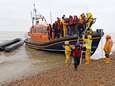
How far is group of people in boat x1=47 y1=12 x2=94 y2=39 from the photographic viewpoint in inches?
666

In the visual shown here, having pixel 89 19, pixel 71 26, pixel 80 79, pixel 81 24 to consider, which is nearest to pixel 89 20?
pixel 89 19

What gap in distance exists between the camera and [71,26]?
59.6 ft

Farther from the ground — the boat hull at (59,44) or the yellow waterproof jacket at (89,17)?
the yellow waterproof jacket at (89,17)

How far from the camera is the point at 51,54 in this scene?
20.9m

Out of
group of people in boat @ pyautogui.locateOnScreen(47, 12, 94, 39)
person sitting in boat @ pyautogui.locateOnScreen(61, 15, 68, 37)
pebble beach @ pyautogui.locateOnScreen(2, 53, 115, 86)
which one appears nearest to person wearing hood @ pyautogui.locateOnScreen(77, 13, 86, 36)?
group of people in boat @ pyautogui.locateOnScreen(47, 12, 94, 39)

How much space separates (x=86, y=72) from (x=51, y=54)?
9.67 m

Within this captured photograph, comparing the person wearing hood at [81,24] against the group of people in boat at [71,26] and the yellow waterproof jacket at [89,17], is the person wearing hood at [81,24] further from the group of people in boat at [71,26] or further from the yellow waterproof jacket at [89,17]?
the yellow waterproof jacket at [89,17]

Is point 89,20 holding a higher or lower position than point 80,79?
higher

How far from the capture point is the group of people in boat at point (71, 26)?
16.9 meters

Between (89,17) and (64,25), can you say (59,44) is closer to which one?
(64,25)

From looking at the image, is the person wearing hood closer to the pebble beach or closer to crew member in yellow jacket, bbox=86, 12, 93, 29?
crew member in yellow jacket, bbox=86, 12, 93, 29

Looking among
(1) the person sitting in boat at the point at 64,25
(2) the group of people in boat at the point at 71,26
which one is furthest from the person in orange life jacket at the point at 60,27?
(1) the person sitting in boat at the point at 64,25

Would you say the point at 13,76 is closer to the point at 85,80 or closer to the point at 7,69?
the point at 7,69

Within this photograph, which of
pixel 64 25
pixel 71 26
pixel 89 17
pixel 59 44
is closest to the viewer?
pixel 89 17
